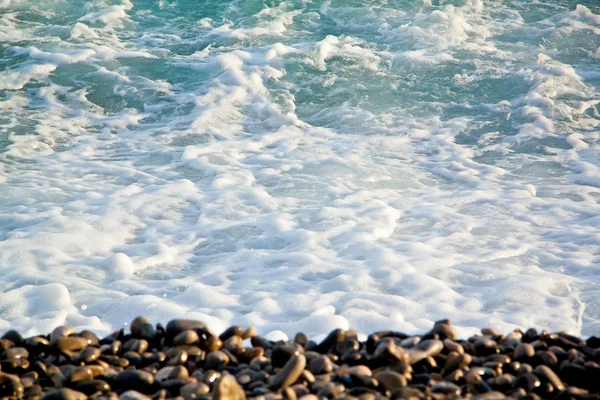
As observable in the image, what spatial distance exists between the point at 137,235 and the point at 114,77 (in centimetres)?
374

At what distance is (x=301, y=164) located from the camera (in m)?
5.90

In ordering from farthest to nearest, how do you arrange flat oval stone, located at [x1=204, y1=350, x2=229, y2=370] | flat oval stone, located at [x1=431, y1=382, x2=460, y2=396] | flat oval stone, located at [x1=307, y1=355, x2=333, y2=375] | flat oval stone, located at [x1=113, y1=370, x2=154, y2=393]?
flat oval stone, located at [x1=204, y1=350, x2=229, y2=370] → flat oval stone, located at [x1=307, y1=355, x2=333, y2=375] → flat oval stone, located at [x1=113, y1=370, x2=154, y2=393] → flat oval stone, located at [x1=431, y1=382, x2=460, y2=396]

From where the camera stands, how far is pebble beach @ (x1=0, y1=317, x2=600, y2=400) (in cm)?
236

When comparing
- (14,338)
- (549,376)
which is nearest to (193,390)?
(14,338)

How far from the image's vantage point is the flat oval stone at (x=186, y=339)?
9.07ft

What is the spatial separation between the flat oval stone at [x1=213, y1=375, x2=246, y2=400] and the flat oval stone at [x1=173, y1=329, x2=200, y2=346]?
518mm

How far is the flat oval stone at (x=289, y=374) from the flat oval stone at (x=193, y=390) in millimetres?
228

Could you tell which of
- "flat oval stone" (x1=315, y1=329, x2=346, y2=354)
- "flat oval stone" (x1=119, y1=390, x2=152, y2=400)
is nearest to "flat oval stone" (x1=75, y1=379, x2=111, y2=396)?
"flat oval stone" (x1=119, y1=390, x2=152, y2=400)

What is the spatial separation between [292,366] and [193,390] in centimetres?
35

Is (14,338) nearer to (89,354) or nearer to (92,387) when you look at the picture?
(89,354)

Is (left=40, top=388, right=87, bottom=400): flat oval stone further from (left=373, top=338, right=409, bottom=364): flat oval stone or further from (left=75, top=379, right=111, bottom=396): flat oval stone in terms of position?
(left=373, top=338, right=409, bottom=364): flat oval stone

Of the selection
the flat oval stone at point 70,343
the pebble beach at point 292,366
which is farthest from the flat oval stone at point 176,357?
the flat oval stone at point 70,343

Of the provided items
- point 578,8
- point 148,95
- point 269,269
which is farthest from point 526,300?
point 578,8

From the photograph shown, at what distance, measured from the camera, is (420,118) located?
7.07 m
